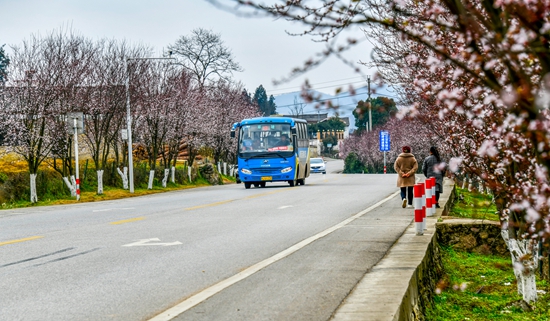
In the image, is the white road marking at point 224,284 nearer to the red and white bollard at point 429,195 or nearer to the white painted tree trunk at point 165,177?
the red and white bollard at point 429,195

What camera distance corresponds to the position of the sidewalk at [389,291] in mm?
6547

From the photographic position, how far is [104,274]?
10117mm

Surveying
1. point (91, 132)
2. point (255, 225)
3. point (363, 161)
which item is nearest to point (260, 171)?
point (91, 132)

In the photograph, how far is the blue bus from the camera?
40500mm

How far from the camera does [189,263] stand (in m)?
11.1

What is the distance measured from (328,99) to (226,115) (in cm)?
6678

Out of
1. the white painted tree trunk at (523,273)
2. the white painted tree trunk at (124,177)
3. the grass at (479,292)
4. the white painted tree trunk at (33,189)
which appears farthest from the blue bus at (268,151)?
the white painted tree trunk at (523,273)

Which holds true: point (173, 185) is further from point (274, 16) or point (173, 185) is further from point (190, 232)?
point (274, 16)

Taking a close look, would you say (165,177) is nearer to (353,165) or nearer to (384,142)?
(384,142)

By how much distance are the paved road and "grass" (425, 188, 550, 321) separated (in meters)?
1.06

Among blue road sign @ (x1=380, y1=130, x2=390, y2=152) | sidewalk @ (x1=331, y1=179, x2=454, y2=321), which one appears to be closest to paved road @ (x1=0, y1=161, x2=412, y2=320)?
sidewalk @ (x1=331, y1=179, x2=454, y2=321)

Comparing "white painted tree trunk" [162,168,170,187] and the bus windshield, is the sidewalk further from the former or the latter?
"white painted tree trunk" [162,168,170,187]

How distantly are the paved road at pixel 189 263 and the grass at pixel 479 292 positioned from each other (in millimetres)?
1059

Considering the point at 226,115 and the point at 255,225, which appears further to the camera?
the point at 226,115
